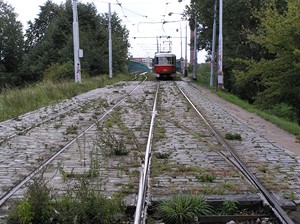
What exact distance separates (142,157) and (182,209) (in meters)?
3.09

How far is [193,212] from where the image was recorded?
5.12 m

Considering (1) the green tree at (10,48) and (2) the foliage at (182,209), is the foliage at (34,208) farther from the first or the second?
(1) the green tree at (10,48)

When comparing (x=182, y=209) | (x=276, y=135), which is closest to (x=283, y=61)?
(x=276, y=135)

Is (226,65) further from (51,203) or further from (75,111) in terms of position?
(51,203)

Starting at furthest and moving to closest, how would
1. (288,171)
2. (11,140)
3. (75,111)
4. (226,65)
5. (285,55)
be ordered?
(226,65), (285,55), (75,111), (11,140), (288,171)

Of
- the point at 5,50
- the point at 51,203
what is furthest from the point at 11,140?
the point at 5,50

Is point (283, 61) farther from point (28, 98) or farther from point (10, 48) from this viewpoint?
point (10, 48)

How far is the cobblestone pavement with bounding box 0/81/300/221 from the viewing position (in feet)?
20.8

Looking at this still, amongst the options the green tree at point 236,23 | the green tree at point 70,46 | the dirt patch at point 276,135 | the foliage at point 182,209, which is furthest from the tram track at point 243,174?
the green tree at point 70,46

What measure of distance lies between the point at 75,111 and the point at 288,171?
10.6 m

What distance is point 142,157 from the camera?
813 centimetres

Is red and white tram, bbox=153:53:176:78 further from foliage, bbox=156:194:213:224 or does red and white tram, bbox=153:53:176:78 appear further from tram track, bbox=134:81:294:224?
foliage, bbox=156:194:213:224

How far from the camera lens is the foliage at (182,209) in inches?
197

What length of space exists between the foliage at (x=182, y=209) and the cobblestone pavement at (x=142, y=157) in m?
0.49
